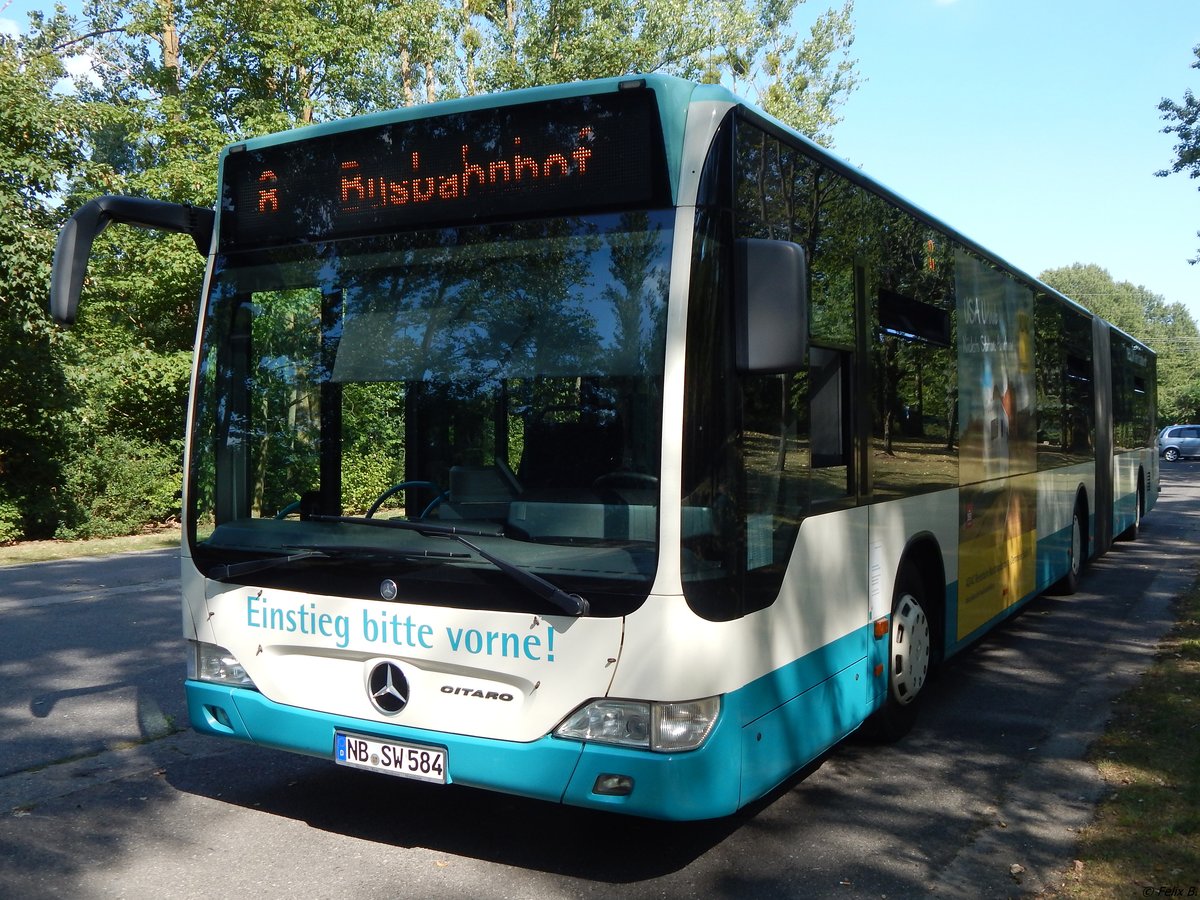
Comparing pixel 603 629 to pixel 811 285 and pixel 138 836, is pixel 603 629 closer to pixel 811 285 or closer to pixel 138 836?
pixel 811 285

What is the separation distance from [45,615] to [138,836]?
6.77 metres

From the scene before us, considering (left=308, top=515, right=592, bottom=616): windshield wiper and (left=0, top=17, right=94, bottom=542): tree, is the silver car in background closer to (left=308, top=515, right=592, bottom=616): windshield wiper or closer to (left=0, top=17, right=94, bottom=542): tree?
(left=0, top=17, right=94, bottom=542): tree

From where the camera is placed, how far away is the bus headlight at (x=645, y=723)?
3752 mm

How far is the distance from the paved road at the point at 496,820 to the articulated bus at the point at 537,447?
459 millimetres

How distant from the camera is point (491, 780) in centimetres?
396

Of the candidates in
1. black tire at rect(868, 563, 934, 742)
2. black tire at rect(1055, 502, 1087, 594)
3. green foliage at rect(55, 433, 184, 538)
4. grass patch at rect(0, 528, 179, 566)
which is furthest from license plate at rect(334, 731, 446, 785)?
green foliage at rect(55, 433, 184, 538)

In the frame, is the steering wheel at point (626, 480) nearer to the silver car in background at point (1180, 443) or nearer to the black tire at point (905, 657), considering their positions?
the black tire at point (905, 657)

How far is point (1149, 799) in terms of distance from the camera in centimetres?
502

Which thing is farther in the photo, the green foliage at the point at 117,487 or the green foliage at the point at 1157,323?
the green foliage at the point at 1157,323

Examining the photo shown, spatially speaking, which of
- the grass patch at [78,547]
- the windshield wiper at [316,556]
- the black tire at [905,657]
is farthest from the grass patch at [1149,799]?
the grass patch at [78,547]

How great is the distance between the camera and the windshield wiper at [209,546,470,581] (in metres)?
4.10

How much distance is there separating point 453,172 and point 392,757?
7.14 feet

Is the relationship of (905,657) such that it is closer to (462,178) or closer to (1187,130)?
(462,178)

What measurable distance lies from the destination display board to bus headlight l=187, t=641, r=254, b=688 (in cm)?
167
